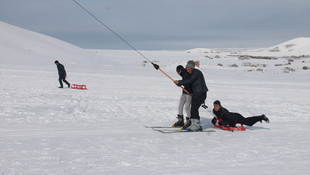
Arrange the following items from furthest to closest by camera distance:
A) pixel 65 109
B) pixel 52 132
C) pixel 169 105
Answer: pixel 169 105, pixel 65 109, pixel 52 132

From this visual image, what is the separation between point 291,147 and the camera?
6.07 m

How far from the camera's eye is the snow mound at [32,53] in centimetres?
3472

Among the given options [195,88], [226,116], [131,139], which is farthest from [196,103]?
[131,139]

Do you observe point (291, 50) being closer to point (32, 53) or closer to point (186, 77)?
point (32, 53)

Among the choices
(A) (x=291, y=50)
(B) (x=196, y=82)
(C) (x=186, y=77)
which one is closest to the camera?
(B) (x=196, y=82)

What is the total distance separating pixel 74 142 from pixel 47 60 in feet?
113

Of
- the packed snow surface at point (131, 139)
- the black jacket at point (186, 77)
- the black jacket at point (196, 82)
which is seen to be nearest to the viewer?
the packed snow surface at point (131, 139)

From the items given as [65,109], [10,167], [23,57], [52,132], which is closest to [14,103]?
[65,109]

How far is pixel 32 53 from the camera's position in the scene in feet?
130

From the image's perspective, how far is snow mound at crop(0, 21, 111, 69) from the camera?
114ft

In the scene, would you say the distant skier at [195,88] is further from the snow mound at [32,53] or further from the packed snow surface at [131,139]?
the snow mound at [32,53]

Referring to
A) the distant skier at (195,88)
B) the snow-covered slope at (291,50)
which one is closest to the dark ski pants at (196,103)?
the distant skier at (195,88)

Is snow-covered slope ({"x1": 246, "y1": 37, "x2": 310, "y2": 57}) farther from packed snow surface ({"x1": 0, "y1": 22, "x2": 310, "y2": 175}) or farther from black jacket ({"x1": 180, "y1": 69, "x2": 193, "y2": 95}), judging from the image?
black jacket ({"x1": 180, "y1": 69, "x2": 193, "y2": 95})

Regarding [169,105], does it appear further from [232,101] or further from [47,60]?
[47,60]
